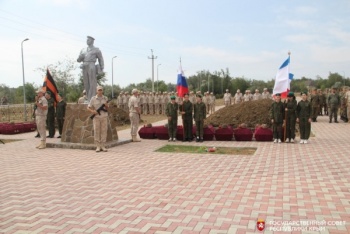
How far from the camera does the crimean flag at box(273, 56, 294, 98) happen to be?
416 inches

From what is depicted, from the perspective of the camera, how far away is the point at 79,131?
397 inches

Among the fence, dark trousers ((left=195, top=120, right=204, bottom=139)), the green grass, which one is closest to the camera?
the green grass

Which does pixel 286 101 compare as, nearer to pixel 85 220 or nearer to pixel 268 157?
pixel 268 157

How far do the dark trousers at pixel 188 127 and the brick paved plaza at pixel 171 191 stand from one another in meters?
2.81

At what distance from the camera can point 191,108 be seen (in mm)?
11109

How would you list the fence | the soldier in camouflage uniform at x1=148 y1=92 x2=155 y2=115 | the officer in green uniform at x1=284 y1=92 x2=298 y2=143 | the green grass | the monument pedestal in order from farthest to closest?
the soldier in camouflage uniform at x1=148 y1=92 x2=155 y2=115 < the fence < the officer in green uniform at x1=284 y1=92 x2=298 y2=143 < the monument pedestal < the green grass

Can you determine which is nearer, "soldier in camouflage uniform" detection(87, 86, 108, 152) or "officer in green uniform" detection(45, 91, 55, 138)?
"soldier in camouflage uniform" detection(87, 86, 108, 152)

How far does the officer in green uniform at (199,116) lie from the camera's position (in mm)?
10922

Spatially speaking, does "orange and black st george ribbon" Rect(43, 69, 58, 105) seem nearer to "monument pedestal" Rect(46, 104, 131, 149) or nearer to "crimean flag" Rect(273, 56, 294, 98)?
"monument pedestal" Rect(46, 104, 131, 149)

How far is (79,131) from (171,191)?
18.3 feet

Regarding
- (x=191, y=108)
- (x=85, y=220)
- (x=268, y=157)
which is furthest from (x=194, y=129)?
(x=85, y=220)

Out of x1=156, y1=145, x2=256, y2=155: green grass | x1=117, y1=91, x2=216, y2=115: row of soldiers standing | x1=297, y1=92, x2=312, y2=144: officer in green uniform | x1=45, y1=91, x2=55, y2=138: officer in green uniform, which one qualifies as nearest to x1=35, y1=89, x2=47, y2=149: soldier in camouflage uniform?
x1=45, y1=91, x2=55, y2=138: officer in green uniform

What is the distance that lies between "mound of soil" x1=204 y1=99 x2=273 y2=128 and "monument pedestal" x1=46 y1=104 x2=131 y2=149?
5.03 m

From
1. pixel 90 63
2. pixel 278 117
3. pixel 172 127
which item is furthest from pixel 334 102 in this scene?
pixel 90 63
